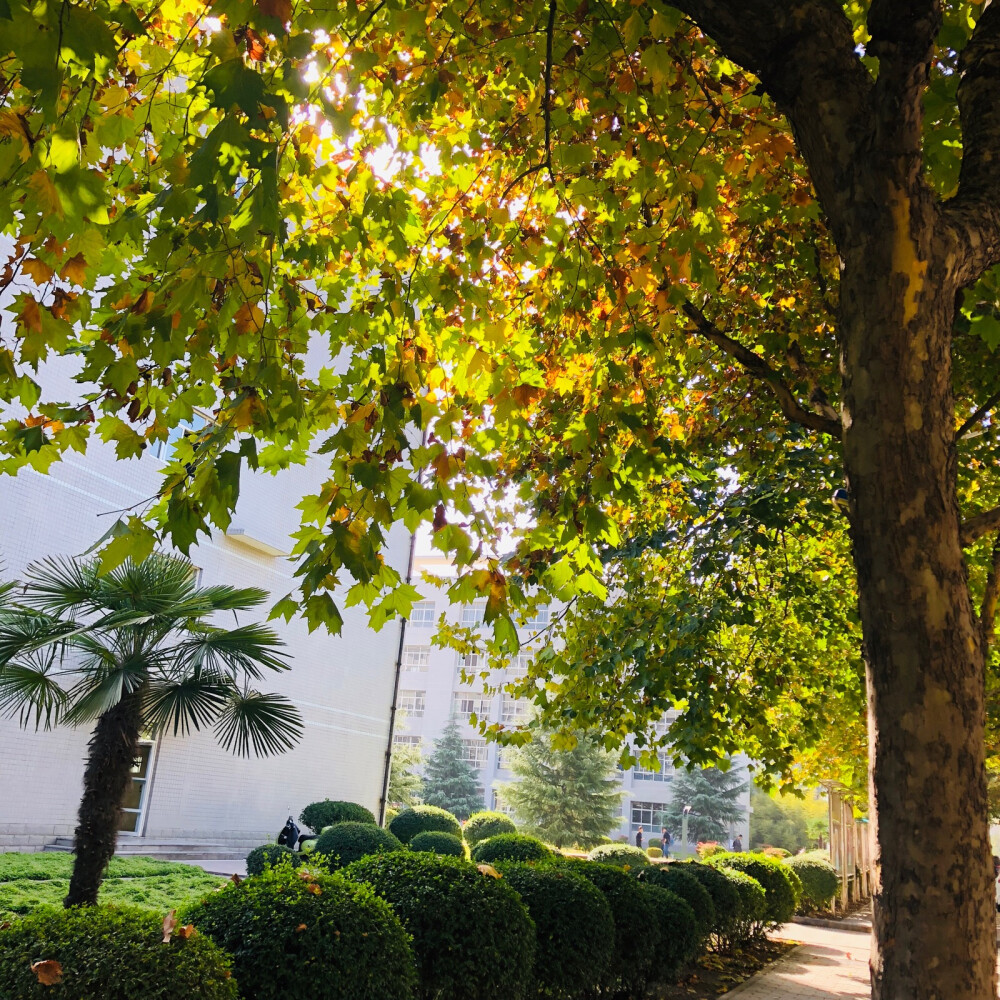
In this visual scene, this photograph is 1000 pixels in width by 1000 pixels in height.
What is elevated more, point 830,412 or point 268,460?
point 830,412

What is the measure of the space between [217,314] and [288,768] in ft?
64.7

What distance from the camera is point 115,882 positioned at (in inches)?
463

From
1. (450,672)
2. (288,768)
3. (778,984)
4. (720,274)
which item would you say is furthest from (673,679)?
(450,672)

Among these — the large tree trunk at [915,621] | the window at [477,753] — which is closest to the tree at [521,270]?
the large tree trunk at [915,621]

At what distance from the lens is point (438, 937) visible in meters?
5.41

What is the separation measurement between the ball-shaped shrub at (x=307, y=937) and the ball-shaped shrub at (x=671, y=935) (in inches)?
159

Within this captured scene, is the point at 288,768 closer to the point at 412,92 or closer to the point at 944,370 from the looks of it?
the point at 412,92

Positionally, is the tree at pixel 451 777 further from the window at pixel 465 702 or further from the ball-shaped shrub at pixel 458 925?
the ball-shaped shrub at pixel 458 925

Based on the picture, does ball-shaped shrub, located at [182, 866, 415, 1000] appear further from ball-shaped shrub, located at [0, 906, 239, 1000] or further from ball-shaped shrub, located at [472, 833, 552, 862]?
ball-shaped shrub, located at [472, 833, 552, 862]

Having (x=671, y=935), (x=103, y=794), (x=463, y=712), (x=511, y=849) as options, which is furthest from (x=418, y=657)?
(x=103, y=794)

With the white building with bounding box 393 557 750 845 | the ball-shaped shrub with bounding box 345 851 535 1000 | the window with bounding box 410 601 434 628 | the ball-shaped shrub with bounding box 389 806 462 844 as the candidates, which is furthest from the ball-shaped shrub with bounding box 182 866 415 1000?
the window with bounding box 410 601 434 628

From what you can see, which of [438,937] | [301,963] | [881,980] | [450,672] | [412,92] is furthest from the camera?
[450,672]

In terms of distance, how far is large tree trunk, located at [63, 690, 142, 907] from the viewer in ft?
23.3

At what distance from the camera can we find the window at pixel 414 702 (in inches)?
2140
